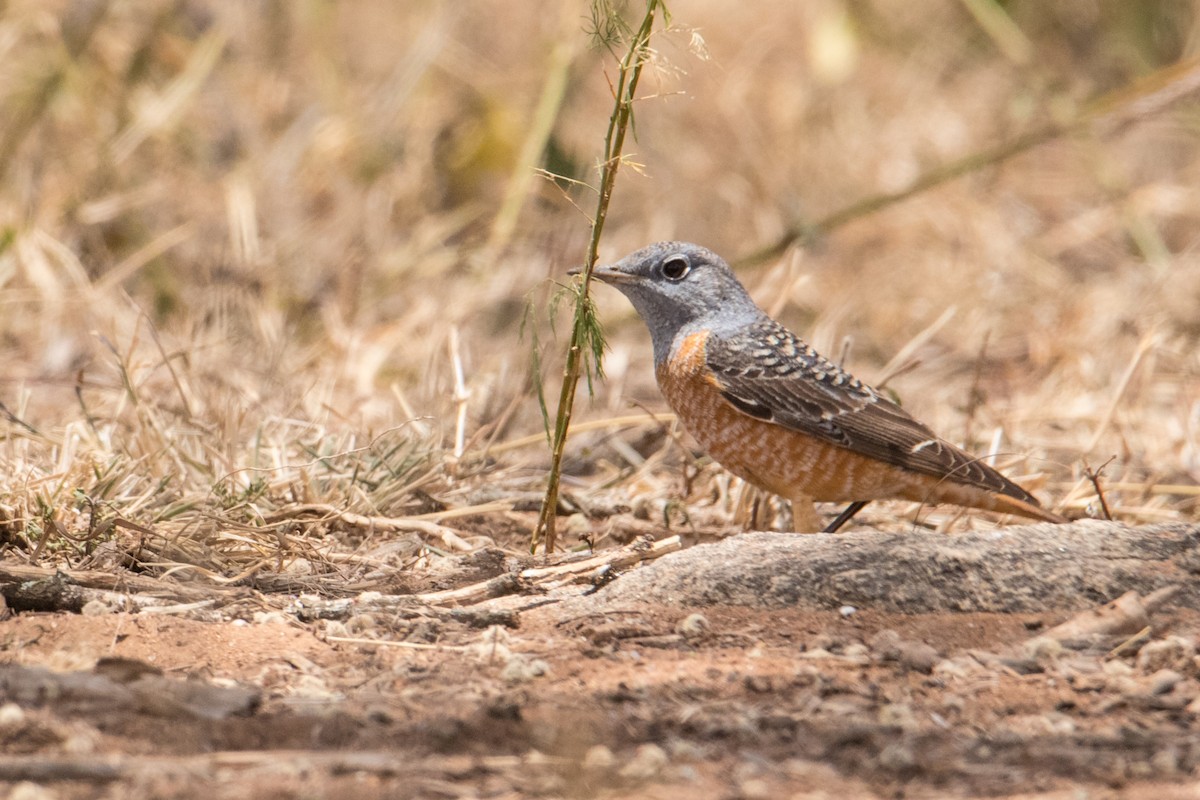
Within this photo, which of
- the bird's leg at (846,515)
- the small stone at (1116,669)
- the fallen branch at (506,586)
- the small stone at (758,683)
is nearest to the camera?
the small stone at (758,683)

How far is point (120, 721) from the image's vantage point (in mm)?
2648

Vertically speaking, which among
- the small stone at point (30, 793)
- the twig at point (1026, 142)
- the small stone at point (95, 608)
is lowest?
the small stone at point (30, 793)

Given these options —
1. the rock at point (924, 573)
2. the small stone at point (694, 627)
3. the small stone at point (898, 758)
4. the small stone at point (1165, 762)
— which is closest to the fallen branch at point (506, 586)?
the rock at point (924, 573)

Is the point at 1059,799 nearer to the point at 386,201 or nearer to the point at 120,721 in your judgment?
the point at 120,721

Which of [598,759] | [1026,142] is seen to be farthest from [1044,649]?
[1026,142]

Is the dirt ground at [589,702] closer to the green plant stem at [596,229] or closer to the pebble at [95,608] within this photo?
the pebble at [95,608]

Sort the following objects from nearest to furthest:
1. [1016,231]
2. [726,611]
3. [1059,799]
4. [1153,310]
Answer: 1. [1059,799]
2. [726,611]
3. [1153,310]
4. [1016,231]

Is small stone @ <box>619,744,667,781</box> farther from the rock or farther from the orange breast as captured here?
the orange breast

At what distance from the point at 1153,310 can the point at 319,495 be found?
17.4ft

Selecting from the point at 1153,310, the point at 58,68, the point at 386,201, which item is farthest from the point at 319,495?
the point at 1153,310

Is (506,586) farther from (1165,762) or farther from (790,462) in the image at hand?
(1165,762)

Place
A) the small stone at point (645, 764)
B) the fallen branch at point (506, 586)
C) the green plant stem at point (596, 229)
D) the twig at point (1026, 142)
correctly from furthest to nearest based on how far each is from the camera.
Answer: the twig at point (1026, 142) → the green plant stem at point (596, 229) → the fallen branch at point (506, 586) → the small stone at point (645, 764)

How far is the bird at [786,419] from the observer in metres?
4.52

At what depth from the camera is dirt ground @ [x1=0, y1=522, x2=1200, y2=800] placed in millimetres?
2477
